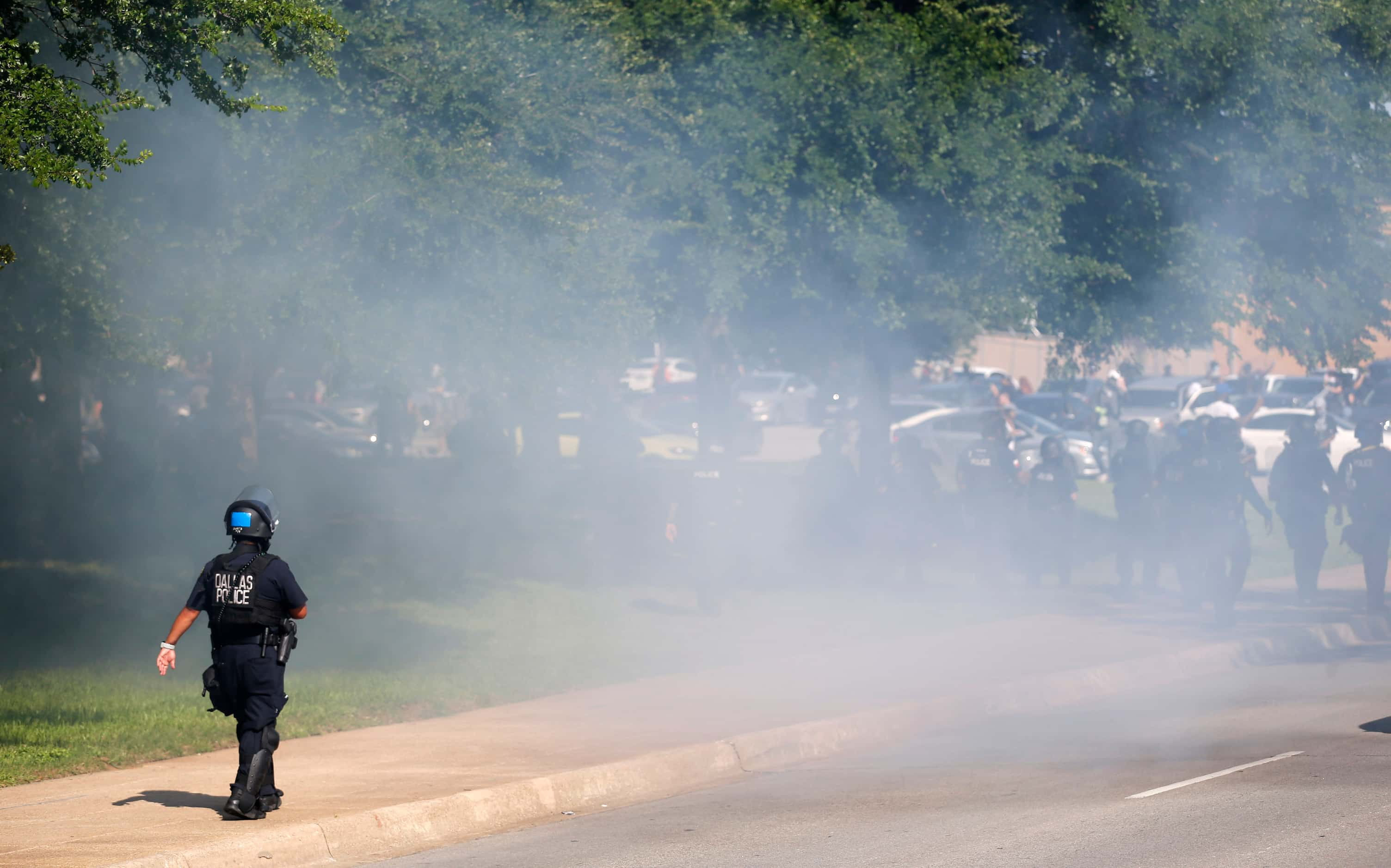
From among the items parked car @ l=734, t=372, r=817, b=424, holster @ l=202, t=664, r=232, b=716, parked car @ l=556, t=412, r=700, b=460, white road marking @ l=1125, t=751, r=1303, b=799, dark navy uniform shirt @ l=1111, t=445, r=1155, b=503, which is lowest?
white road marking @ l=1125, t=751, r=1303, b=799

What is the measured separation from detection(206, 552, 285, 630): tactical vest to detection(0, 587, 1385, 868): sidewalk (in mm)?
835

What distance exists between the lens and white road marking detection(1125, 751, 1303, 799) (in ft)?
21.9

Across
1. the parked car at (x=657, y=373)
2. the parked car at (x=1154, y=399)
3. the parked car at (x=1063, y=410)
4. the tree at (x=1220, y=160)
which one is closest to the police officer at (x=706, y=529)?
the tree at (x=1220, y=160)

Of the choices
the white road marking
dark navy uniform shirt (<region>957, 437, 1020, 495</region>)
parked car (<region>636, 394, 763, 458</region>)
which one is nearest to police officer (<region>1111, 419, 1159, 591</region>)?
dark navy uniform shirt (<region>957, 437, 1020, 495</region>)

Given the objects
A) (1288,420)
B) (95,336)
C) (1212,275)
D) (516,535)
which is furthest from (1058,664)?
(1288,420)

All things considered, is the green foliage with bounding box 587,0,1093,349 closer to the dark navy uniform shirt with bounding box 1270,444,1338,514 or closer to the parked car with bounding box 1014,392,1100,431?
the dark navy uniform shirt with bounding box 1270,444,1338,514

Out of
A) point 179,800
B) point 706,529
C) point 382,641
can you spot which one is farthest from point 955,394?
point 179,800

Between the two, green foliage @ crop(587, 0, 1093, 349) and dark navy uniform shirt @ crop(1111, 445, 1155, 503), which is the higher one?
green foliage @ crop(587, 0, 1093, 349)

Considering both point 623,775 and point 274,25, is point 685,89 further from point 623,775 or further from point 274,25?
point 623,775

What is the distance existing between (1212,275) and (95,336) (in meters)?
10.8

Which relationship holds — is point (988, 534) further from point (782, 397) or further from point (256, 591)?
point (782, 397)

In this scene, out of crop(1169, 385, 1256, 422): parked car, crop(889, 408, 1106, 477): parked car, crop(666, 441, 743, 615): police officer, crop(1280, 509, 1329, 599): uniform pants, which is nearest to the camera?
crop(666, 441, 743, 615): police officer

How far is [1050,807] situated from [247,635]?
3485 mm

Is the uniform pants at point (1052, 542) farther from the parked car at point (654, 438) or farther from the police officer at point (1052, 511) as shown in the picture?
the parked car at point (654, 438)
